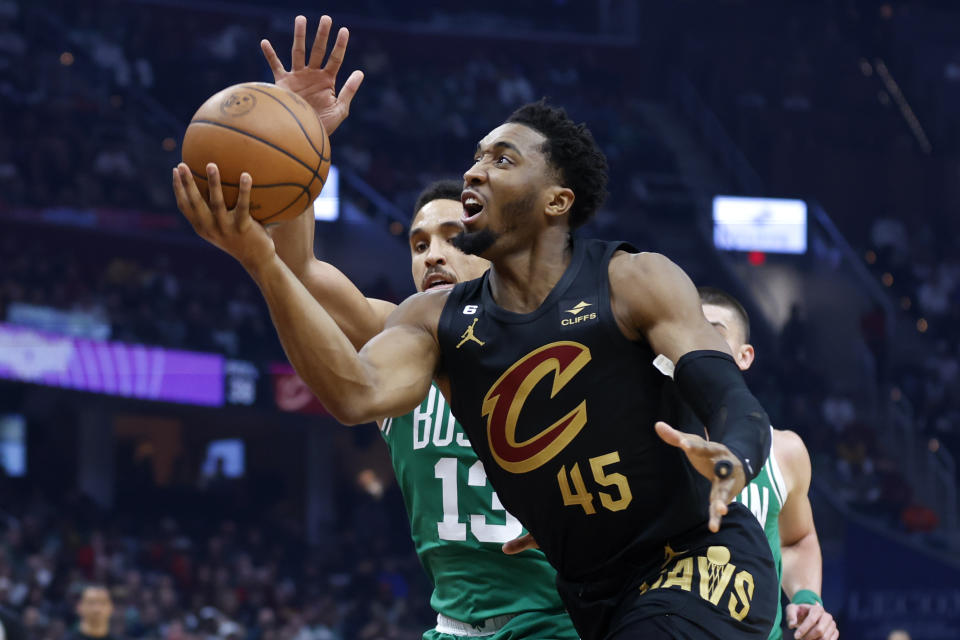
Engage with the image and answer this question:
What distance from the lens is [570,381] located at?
11.0ft

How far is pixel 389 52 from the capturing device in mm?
24953

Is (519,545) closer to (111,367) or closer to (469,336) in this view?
(469,336)

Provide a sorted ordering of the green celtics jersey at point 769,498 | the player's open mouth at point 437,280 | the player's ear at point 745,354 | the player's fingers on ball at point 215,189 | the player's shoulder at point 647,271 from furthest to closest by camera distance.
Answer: the player's ear at point 745,354 < the player's open mouth at point 437,280 < the green celtics jersey at point 769,498 < the player's shoulder at point 647,271 < the player's fingers on ball at point 215,189

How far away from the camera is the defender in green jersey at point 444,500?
4.14m

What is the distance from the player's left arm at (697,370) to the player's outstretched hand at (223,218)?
1.04m

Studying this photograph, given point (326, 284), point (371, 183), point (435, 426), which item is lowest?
point (371, 183)

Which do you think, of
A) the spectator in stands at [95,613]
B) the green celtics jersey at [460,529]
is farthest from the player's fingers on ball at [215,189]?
the spectator in stands at [95,613]

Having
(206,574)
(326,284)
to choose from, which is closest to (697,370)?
(326,284)

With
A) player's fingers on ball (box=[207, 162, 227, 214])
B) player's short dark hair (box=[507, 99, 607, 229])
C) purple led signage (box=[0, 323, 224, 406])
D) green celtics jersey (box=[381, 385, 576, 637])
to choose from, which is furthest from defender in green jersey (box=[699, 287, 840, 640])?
purple led signage (box=[0, 323, 224, 406])

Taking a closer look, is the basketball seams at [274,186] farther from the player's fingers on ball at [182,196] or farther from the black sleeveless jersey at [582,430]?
the black sleeveless jersey at [582,430]

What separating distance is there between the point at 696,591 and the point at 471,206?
1.34m

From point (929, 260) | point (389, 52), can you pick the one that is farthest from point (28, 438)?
point (929, 260)

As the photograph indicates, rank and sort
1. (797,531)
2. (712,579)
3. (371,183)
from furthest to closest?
(371,183)
(797,531)
(712,579)

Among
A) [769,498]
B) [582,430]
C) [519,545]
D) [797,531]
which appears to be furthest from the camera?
[797,531]
